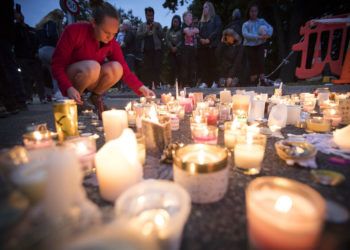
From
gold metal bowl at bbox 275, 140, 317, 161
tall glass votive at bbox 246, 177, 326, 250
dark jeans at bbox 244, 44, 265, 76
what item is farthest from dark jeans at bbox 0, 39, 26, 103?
dark jeans at bbox 244, 44, 265, 76

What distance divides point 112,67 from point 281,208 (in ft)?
11.1

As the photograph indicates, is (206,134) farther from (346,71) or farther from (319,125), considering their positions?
(346,71)

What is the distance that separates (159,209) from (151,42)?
20.2 ft

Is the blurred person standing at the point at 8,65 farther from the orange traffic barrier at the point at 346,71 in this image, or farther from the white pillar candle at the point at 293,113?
the orange traffic barrier at the point at 346,71

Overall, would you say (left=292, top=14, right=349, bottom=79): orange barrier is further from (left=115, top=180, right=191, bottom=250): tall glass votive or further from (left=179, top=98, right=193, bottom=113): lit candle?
(left=115, top=180, right=191, bottom=250): tall glass votive

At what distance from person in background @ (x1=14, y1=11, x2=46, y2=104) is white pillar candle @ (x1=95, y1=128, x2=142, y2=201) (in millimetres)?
5871

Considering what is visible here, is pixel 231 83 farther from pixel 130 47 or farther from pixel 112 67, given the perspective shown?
pixel 112 67

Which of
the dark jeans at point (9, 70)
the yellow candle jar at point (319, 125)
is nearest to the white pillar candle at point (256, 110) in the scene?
the yellow candle jar at point (319, 125)

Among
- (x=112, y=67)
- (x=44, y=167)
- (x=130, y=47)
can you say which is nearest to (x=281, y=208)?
(x=44, y=167)

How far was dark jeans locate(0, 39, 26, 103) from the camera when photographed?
420 centimetres

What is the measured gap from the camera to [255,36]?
20.4 feet

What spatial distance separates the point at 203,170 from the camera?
124 centimetres

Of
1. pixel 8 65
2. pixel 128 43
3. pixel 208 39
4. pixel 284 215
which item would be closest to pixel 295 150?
pixel 284 215

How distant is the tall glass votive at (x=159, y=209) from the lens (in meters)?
0.87
